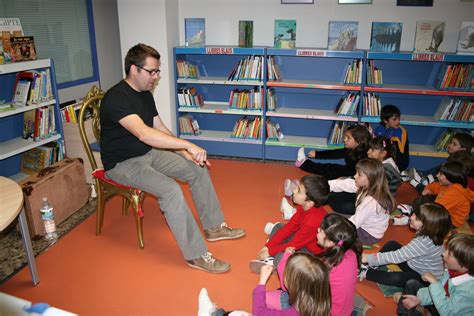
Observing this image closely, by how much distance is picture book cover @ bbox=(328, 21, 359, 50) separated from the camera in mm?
4582

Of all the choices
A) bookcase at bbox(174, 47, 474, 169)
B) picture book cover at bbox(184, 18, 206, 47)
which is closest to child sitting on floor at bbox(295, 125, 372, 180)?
bookcase at bbox(174, 47, 474, 169)

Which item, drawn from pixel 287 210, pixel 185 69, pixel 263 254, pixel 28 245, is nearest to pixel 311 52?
pixel 185 69

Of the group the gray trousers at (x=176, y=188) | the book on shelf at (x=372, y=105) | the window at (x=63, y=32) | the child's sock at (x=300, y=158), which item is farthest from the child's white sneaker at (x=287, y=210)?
the window at (x=63, y=32)

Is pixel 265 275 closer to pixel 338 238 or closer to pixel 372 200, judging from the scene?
pixel 338 238

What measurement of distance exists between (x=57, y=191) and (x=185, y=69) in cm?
232

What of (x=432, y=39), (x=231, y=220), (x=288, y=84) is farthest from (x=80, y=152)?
(x=432, y=39)

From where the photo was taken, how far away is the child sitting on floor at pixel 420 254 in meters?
2.36

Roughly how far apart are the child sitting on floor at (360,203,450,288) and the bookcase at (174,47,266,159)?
8.56 feet

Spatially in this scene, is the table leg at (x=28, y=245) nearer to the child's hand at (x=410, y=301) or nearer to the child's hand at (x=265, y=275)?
the child's hand at (x=265, y=275)

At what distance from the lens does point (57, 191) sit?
3363mm

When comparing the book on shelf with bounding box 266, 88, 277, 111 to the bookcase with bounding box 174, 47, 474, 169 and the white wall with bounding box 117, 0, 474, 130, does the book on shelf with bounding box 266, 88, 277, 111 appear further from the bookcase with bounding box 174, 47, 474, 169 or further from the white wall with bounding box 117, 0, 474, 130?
the white wall with bounding box 117, 0, 474, 130

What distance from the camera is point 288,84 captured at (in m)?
4.61

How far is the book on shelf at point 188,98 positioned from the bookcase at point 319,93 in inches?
2.4

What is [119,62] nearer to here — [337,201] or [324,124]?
[324,124]
